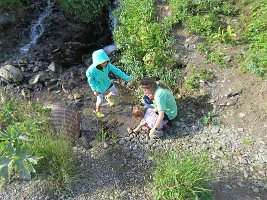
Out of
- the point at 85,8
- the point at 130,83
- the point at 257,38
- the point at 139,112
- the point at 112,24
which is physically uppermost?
the point at 85,8

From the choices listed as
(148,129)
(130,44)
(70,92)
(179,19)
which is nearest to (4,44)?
(70,92)

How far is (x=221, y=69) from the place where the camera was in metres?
6.14

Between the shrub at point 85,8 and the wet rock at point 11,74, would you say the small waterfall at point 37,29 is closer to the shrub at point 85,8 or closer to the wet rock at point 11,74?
the shrub at point 85,8

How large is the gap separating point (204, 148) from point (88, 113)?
261 centimetres

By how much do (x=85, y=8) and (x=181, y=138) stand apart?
5.78 meters

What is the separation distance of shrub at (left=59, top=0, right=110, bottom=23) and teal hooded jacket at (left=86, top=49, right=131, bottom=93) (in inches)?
165

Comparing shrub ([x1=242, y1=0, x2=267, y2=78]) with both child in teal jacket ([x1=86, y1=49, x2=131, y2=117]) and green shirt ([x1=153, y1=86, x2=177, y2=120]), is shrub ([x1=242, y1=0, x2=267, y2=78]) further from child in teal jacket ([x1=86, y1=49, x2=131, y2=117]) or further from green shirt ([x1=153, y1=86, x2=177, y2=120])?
child in teal jacket ([x1=86, y1=49, x2=131, y2=117])

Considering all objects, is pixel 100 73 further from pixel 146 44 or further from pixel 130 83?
pixel 146 44

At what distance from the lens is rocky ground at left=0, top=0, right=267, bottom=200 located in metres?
4.33

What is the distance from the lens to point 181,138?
5.14 m

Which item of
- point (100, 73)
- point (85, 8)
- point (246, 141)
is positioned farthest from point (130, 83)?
point (85, 8)

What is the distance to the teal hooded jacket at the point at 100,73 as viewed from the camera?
525cm

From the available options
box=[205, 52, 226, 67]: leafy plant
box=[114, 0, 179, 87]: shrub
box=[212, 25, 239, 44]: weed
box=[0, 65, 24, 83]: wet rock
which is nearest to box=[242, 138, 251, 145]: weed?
box=[205, 52, 226, 67]: leafy plant

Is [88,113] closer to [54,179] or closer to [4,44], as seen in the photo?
[54,179]
